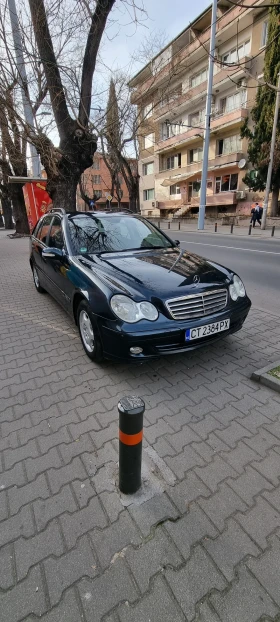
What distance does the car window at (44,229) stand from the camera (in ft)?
16.9

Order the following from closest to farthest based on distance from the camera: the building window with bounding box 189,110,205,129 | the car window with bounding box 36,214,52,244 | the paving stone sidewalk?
the paving stone sidewalk → the car window with bounding box 36,214,52,244 → the building window with bounding box 189,110,205,129

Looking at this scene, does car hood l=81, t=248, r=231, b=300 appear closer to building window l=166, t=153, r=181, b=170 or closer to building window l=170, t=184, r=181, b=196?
building window l=170, t=184, r=181, b=196

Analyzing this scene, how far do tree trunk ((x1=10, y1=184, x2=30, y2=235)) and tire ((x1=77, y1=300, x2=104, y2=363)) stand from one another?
18.6 meters

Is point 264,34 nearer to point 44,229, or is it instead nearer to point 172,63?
point 172,63

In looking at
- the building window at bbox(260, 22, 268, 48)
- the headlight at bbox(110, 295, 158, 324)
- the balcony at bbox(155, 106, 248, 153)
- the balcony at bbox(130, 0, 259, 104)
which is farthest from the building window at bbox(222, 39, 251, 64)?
the headlight at bbox(110, 295, 158, 324)

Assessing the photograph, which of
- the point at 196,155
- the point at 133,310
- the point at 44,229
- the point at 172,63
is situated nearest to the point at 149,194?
the point at 196,155

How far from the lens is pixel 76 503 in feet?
6.05

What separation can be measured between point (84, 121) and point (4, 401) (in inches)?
327

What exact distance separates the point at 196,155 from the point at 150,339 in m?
34.3

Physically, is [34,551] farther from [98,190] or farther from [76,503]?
[98,190]

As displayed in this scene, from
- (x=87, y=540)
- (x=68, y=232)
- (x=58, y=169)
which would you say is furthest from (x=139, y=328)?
(x=58, y=169)

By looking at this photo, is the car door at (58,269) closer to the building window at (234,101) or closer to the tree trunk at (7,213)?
the building window at (234,101)

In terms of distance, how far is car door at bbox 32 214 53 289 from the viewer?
5.16 m

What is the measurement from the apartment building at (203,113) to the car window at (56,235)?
1675 centimetres
